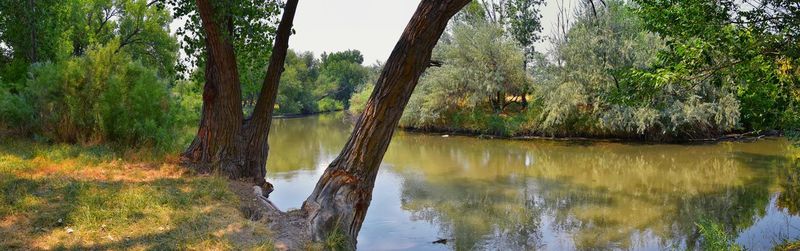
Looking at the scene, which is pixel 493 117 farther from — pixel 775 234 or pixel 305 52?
pixel 305 52

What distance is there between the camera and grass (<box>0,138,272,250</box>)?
4.39 m

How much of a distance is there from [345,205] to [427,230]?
2832mm

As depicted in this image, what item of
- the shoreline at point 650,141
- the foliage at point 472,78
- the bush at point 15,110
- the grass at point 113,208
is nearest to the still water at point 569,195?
the shoreline at point 650,141

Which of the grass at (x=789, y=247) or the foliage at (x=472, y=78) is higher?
the foliage at (x=472, y=78)

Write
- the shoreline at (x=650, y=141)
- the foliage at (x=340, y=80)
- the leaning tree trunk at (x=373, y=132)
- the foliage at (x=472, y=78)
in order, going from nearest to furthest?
1. the leaning tree trunk at (x=373, y=132)
2. the shoreline at (x=650, y=141)
3. the foliage at (x=472, y=78)
4. the foliage at (x=340, y=80)

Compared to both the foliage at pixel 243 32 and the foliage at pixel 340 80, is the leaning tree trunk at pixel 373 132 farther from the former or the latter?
the foliage at pixel 340 80

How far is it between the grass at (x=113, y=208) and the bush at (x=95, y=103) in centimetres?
151

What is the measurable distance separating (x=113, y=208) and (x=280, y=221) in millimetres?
1535

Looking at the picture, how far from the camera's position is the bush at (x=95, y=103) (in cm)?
861

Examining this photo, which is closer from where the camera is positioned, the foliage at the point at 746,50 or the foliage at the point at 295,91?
the foliage at the point at 746,50

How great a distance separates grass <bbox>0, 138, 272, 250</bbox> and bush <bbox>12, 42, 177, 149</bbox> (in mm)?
1509

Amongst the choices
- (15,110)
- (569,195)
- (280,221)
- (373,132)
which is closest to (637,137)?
(569,195)

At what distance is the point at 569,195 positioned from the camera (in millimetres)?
10859

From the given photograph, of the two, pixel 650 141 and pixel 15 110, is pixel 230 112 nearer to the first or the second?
pixel 15 110
